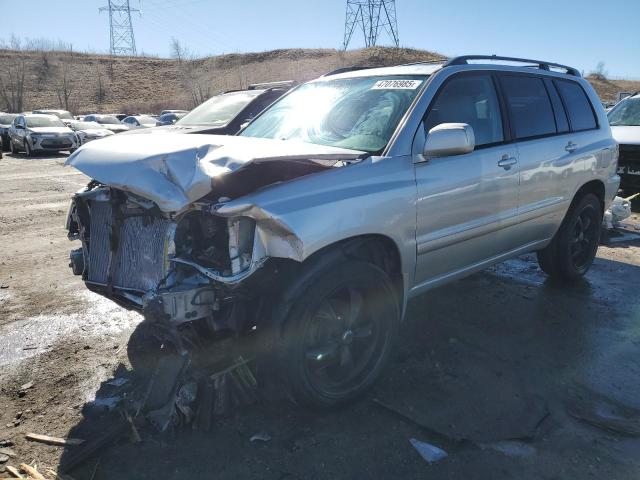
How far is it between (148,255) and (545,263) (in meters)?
3.88

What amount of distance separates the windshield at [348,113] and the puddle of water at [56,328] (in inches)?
75.5

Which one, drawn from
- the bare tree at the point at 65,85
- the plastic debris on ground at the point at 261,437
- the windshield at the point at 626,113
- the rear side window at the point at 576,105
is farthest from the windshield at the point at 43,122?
the bare tree at the point at 65,85

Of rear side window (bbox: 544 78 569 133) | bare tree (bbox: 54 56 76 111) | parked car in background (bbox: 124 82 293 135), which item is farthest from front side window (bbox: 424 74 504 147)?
bare tree (bbox: 54 56 76 111)

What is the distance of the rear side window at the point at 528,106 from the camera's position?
13.6 feet

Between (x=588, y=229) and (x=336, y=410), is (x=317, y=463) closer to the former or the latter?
(x=336, y=410)

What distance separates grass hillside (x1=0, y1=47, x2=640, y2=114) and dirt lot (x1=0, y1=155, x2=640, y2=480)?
141ft

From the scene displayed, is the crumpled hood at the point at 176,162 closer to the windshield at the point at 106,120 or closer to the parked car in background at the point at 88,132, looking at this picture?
the parked car in background at the point at 88,132

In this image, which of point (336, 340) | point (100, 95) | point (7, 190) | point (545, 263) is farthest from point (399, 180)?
point (100, 95)

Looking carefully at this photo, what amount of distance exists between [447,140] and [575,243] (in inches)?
107

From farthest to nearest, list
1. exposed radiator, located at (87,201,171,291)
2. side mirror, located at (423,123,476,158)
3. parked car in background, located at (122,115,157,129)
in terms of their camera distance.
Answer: parked car in background, located at (122,115,157,129) → side mirror, located at (423,123,476,158) → exposed radiator, located at (87,201,171,291)

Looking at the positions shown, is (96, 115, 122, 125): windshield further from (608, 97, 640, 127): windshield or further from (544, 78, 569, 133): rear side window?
(544, 78, 569, 133): rear side window

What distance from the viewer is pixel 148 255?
303cm

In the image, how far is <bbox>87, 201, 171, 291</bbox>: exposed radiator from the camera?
117 inches

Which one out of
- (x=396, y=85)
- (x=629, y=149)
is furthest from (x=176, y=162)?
(x=629, y=149)
